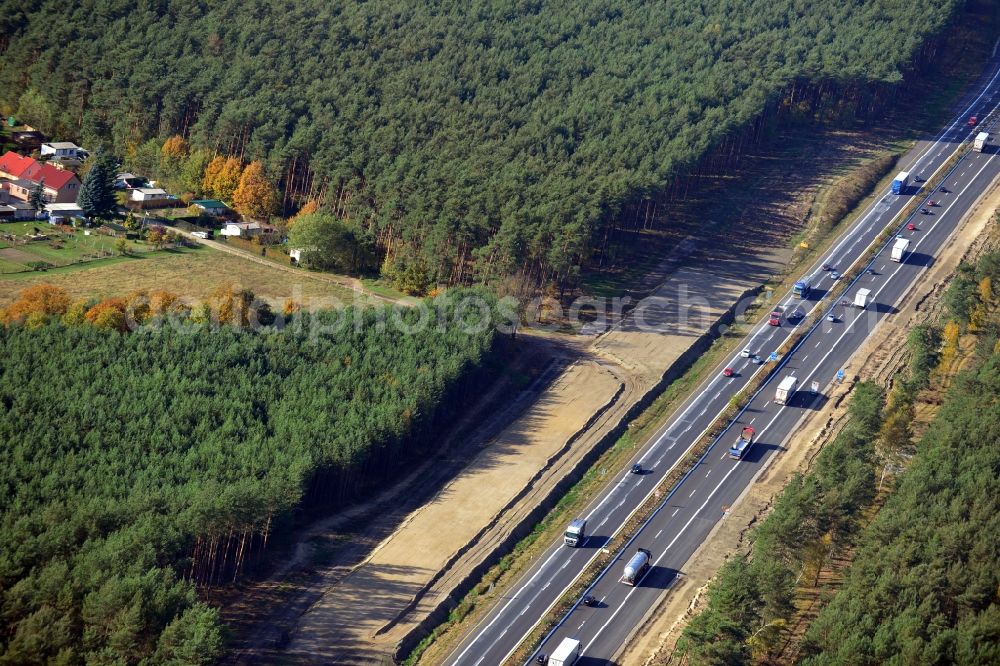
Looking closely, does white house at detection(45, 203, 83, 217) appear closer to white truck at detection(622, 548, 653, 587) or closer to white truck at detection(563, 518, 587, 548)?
white truck at detection(563, 518, 587, 548)

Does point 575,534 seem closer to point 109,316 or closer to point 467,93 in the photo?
point 109,316

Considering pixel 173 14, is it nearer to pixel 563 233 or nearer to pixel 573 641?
pixel 563 233

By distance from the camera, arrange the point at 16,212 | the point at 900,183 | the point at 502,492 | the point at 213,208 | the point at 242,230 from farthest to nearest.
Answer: the point at 900,183 < the point at 213,208 < the point at 242,230 < the point at 16,212 < the point at 502,492

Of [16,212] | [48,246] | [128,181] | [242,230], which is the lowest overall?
[48,246]

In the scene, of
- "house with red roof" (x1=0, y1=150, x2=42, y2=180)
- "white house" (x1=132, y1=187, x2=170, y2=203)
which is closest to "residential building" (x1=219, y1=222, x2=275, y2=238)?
"white house" (x1=132, y1=187, x2=170, y2=203)

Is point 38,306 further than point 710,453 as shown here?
Yes

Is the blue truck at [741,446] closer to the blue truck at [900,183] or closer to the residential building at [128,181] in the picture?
the blue truck at [900,183]

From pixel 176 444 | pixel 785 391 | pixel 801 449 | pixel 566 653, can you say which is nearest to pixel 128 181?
pixel 176 444
